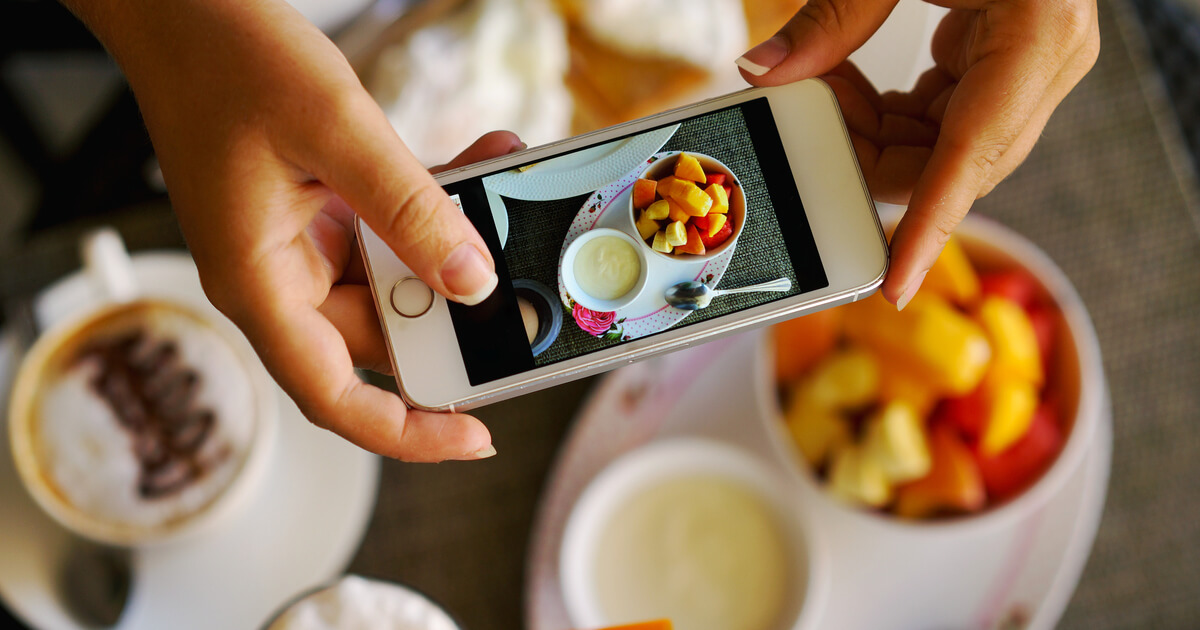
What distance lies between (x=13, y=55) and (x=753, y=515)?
40.4 inches

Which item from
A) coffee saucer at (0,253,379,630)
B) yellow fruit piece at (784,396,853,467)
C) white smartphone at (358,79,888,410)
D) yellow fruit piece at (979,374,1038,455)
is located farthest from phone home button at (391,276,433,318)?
yellow fruit piece at (979,374,1038,455)

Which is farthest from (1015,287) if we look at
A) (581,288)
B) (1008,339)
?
(581,288)

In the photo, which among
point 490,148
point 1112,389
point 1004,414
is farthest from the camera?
point 1112,389

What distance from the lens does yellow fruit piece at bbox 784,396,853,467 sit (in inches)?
26.9

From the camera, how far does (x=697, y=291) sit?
1.59 ft

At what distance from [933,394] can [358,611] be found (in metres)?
0.49

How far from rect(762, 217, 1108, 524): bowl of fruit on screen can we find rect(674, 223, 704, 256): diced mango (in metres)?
0.22

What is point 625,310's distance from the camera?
1.60 feet

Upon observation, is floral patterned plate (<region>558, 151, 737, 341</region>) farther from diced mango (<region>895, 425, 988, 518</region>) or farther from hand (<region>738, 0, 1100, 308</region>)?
diced mango (<region>895, 425, 988, 518</region>)

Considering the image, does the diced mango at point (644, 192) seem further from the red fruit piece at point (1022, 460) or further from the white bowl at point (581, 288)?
the red fruit piece at point (1022, 460)

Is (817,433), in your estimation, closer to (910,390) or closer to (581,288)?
(910,390)

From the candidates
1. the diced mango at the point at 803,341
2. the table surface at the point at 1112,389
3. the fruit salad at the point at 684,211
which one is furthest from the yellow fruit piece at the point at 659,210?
the table surface at the point at 1112,389

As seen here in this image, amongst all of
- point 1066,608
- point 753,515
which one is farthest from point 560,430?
point 1066,608

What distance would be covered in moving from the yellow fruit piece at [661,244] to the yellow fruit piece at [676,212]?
0.01 meters
